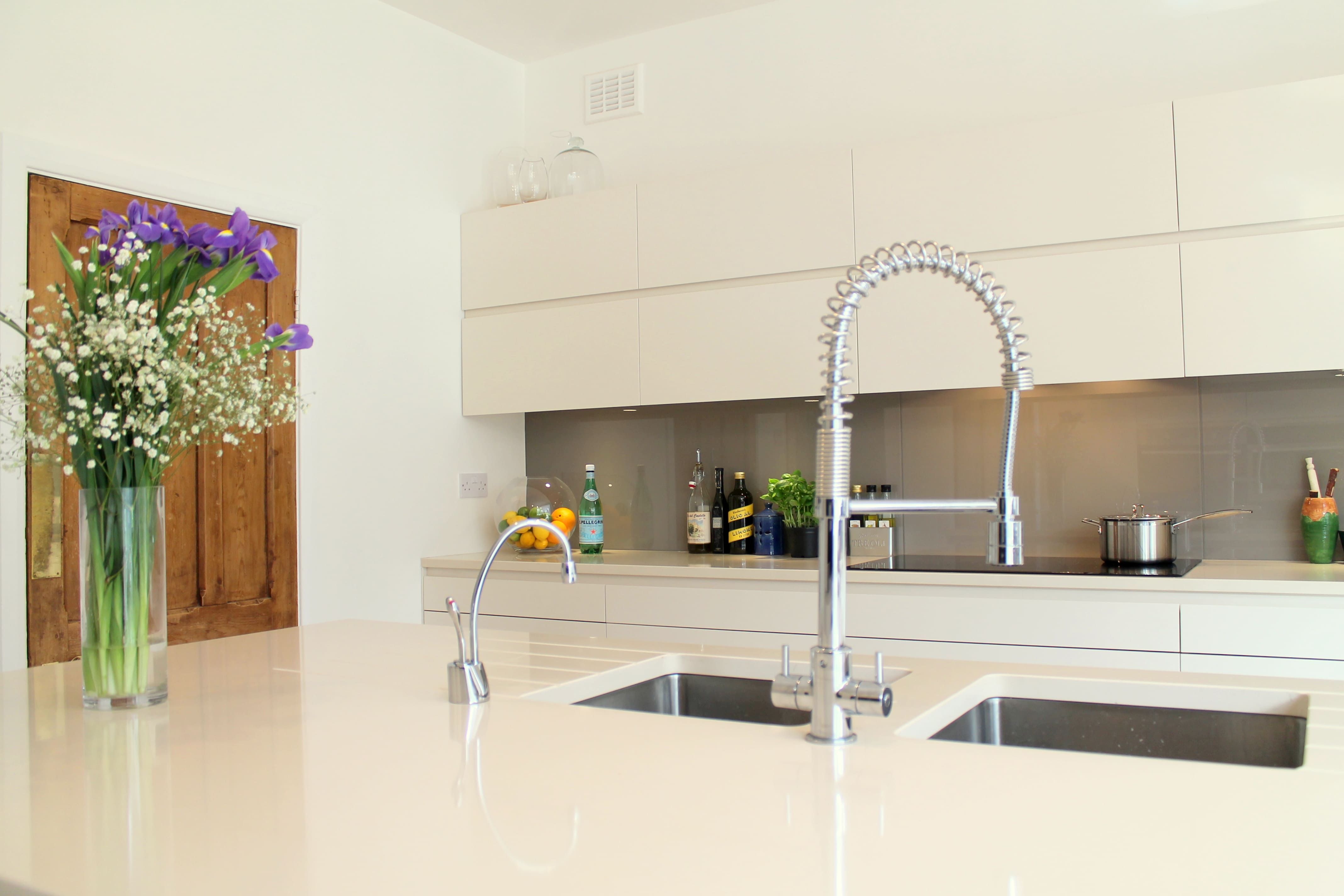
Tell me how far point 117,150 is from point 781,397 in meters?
1.96

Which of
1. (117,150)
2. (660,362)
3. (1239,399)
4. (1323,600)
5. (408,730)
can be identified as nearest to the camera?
(408,730)

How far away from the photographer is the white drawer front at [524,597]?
3264 millimetres

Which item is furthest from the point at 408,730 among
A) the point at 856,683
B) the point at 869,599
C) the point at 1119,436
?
the point at 1119,436

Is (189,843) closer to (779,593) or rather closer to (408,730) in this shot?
(408,730)

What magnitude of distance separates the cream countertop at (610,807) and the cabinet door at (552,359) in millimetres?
2171

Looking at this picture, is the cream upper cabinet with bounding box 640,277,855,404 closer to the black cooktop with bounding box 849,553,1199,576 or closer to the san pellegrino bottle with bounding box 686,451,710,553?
the san pellegrino bottle with bounding box 686,451,710,553

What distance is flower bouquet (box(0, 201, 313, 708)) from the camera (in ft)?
4.18

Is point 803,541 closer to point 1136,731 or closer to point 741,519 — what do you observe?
point 741,519

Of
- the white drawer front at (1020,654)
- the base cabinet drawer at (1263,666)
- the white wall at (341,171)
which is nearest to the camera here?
the base cabinet drawer at (1263,666)

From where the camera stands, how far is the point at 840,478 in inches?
41.1

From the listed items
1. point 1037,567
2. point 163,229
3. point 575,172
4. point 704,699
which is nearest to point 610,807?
point 704,699

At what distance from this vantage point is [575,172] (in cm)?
375

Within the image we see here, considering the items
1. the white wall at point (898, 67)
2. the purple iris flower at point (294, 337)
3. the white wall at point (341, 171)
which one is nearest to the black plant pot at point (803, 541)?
the white wall at point (898, 67)

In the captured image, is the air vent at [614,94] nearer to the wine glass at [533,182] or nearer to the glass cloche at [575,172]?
the glass cloche at [575,172]
